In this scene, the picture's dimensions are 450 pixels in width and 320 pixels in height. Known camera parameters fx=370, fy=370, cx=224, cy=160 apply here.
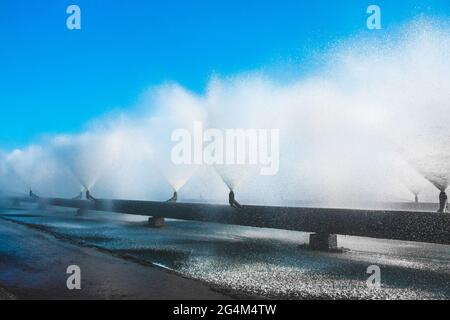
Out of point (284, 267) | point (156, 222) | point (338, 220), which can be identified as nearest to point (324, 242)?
point (338, 220)

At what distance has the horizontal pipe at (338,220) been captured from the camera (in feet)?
35.6

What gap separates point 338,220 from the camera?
43.4ft

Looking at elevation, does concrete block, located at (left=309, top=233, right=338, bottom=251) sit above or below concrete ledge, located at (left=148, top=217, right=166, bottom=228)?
above

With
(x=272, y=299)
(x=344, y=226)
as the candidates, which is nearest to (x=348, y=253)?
(x=344, y=226)

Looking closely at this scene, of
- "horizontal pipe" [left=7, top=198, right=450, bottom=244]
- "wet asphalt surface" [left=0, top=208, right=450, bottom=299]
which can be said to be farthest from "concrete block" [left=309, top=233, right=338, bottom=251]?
"wet asphalt surface" [left=0, top=208, right=450, bottom=299]

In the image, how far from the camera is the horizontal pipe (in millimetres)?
10852

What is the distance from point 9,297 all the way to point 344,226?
1034 cm

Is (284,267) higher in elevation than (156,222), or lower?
higher

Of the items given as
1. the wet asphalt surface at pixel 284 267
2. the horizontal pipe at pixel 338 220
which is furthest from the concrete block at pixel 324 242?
the wet asphalt surface at pixel 284 267

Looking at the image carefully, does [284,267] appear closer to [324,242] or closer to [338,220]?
[338,220]

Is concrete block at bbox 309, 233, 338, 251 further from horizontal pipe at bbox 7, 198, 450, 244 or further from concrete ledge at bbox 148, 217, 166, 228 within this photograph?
concrete ledge at bbox 148, 217, 166, 228

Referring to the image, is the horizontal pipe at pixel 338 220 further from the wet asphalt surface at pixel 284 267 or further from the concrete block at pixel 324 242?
the wet asphalt surface at pixel 284 267
